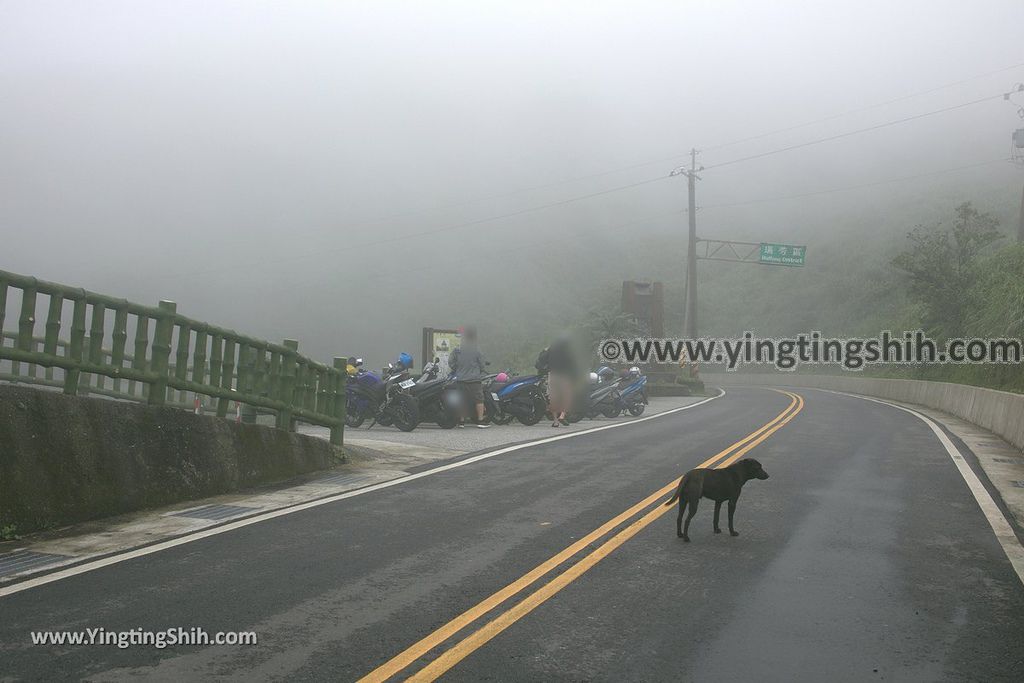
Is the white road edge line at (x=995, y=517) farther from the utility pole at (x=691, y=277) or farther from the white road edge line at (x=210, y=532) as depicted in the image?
the utility pole at (x=691, y=277)

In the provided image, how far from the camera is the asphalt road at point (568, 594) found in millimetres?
4324

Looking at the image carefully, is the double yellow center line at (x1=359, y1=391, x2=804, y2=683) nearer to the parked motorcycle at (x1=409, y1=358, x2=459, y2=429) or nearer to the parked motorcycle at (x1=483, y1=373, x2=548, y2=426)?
the parked motorcycle at (x1=409, y1=358, x2=459, y2=429)

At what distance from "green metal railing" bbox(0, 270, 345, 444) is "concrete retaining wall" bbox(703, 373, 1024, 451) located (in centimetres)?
1174

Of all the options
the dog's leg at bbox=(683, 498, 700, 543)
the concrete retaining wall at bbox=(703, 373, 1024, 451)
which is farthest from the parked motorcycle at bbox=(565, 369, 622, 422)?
the dog's leg at bbox=(683, 498, 700, 543)

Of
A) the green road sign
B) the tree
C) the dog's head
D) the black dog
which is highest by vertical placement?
the green road sign

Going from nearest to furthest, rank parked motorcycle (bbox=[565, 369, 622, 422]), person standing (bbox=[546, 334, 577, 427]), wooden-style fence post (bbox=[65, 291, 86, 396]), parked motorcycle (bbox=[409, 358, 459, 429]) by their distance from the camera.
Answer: wooden-style fence post (bbox=[65, 291, 86, 396]), parked motorcycle (bbox=[409, 358, 459, 429]), person standing (bbox=[546, 334, 577, 427]), parked motorcycle (bbox=[565, 369, 622, 422])

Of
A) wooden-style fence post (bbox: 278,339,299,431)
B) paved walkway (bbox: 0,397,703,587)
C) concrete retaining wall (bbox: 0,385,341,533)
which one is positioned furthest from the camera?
wooden-style fence post (bbox: 278,339,299,431)

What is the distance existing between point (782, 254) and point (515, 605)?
43.7m

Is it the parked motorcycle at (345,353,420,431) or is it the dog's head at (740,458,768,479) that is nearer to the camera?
the dog's head at (740,458,768,479)

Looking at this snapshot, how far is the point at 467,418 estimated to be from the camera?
696 inches

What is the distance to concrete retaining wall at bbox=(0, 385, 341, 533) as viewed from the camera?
7.16m

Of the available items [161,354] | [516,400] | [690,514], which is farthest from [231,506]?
[516,400]

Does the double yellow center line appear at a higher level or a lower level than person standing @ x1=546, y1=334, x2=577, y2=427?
lower

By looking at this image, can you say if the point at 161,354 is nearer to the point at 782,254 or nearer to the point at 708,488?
the point at 708,488
